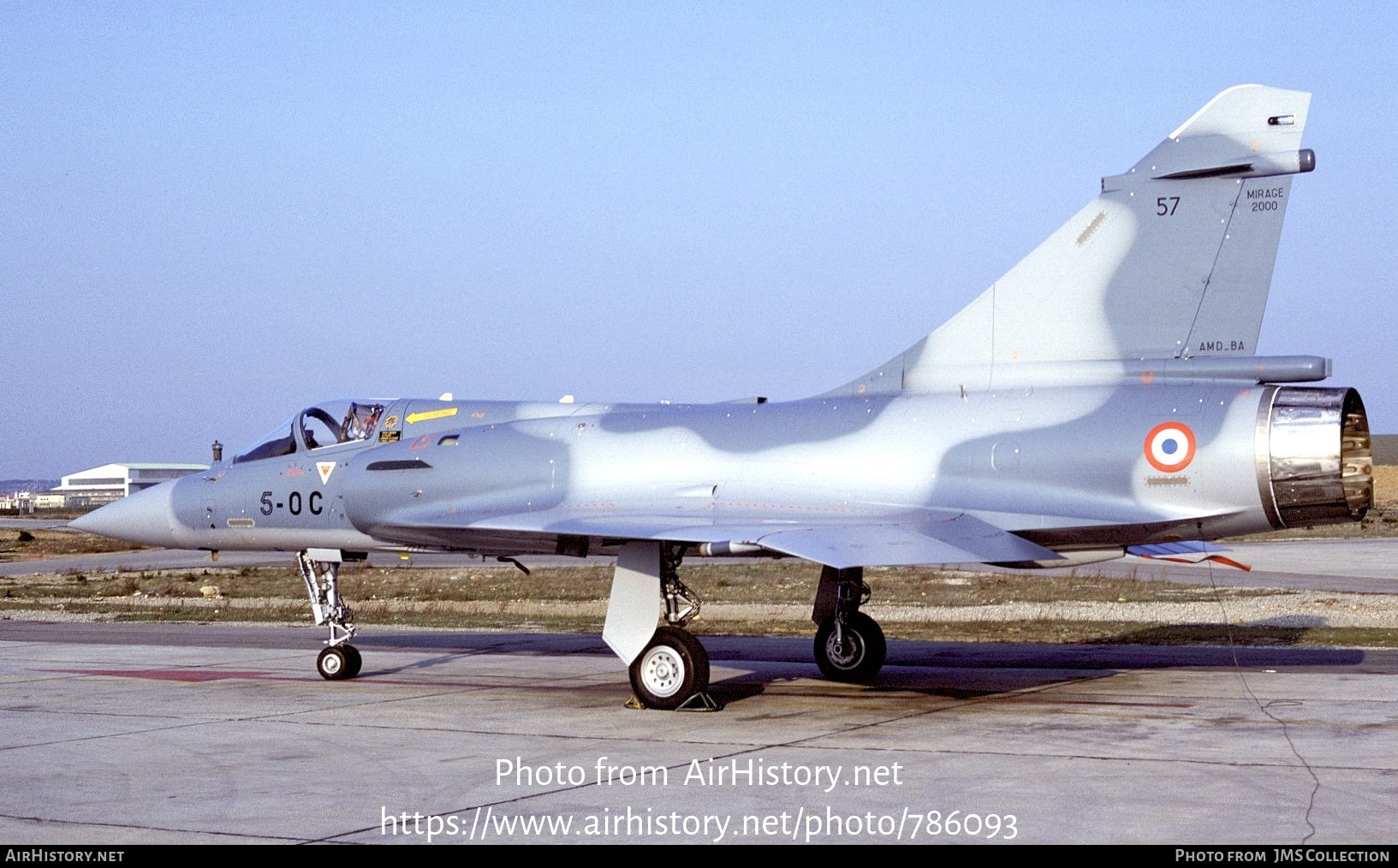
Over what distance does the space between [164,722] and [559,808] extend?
5670 millimetres

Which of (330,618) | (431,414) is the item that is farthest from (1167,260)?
(330,618)

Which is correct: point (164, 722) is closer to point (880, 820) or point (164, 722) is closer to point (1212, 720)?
point (880, 820)

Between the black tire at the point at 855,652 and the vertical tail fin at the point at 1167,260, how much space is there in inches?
122

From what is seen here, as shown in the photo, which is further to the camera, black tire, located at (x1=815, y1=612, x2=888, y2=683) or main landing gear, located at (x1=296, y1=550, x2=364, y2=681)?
main landing gear, located at (x1=296, y1=550, x2=364, y2=681)

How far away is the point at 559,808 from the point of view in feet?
27.1

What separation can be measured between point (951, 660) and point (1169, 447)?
6.08m

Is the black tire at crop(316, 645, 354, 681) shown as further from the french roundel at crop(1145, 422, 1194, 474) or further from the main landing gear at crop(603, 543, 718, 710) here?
A: the french roundel at crop(1145, 422, 1194, 474)

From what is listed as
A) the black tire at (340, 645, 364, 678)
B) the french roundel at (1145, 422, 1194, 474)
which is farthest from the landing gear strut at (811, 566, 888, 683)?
the black tire at (340, 645, 364, 678)

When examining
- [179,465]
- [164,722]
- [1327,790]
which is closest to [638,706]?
[164,722]

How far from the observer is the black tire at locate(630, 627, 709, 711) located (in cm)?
1246

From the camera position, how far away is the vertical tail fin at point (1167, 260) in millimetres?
A: 11578

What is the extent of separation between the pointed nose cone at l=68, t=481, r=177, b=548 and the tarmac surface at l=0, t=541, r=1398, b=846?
1.67 m

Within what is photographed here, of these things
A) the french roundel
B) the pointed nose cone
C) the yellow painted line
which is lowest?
the pointed nose cone

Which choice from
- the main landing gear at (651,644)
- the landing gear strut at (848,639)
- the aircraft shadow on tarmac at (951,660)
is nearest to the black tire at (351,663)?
the aircraft shadow on tarmac at (951,660)
